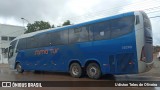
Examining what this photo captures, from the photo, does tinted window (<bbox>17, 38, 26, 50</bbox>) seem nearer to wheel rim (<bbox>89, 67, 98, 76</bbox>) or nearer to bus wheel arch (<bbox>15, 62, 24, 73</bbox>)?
bus wheel arch (<bbox>15, 62, 24, 73</bbox>)

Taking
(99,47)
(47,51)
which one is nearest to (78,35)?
(99,47)

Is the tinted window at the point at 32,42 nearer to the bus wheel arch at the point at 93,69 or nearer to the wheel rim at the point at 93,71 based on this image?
the bus wheel arch at the point at 93,69

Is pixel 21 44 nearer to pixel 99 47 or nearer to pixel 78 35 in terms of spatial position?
pixel 78 35

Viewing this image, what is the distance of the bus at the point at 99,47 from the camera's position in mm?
12984

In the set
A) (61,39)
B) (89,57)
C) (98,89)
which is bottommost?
(98,89)

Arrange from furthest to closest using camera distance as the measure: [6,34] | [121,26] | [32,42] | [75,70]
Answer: [6,34] → [32,42] → [75,70] → [121,26]

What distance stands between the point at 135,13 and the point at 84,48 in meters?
3.95

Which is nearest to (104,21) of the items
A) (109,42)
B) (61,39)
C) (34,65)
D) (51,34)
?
(109,42)

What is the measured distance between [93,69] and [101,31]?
2.17m

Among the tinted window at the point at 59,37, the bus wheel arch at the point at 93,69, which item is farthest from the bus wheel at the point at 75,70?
the tinted window at the point at 59,37

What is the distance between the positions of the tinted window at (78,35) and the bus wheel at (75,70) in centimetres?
149

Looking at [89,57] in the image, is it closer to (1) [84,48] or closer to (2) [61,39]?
(1) [84,48]

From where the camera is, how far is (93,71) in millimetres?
14992

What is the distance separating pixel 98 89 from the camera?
37.4ft
